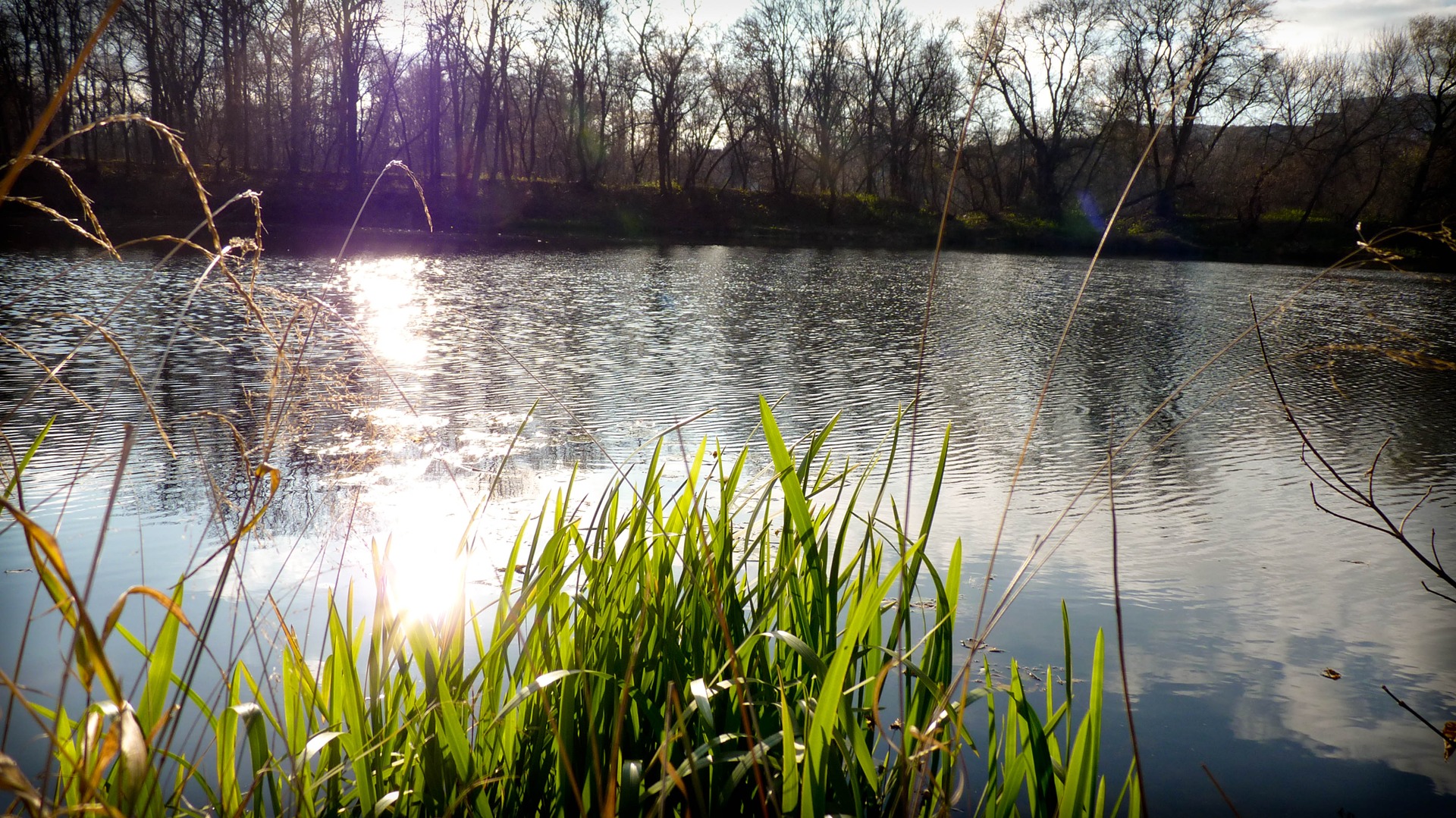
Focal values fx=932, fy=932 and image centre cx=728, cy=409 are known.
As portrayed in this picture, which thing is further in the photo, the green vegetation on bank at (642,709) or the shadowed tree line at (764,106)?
the shadowed tree line at (764,106)

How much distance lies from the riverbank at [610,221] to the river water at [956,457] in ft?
42.0

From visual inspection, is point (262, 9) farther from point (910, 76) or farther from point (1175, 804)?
point (1175, 804)

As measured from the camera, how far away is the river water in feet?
7.22

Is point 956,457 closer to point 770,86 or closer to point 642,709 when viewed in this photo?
point 642,709

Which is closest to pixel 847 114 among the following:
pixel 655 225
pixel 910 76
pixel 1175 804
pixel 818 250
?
pixel 910 76

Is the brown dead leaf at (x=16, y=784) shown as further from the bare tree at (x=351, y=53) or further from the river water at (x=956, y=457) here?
the bare tree at (x=351, y=53)

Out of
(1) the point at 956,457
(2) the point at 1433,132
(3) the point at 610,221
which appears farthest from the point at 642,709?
(2) the point at 1433,132

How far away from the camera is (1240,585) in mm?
3037

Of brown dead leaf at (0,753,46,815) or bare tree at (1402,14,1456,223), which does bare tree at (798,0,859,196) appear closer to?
bare tree at (1402,14,1456,223)

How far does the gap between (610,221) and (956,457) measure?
27.0 meters

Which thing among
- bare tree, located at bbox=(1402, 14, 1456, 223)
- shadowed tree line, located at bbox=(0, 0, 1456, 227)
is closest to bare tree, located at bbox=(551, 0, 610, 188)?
shadowed tree line, located at bbox=(0, 0, 1456, 227)

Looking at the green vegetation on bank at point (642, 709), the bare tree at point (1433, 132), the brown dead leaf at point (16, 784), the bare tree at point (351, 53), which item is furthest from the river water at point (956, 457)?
the bare tree at point (1433, 132)

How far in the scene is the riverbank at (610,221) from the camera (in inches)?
886

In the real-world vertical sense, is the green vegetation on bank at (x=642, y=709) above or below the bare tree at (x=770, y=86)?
below
